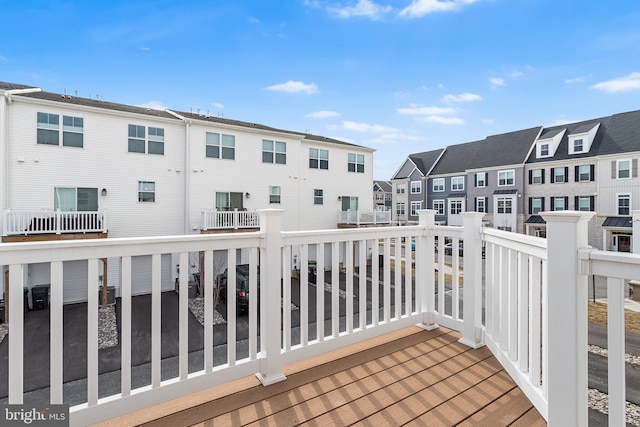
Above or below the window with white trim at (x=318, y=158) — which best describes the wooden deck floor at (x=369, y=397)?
below

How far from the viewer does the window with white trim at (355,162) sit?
51.1ft

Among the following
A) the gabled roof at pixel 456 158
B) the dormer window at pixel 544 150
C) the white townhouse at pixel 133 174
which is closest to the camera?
the white townhouse at pixel 133 174

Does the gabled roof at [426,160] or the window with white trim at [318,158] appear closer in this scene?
the window with white trim at [318,158]

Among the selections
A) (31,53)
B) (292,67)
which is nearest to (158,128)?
(31,53)

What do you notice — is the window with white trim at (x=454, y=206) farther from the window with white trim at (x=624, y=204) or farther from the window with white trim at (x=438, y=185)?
the window with white trim at (x=624, y=204)

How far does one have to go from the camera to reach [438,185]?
24.4 meters

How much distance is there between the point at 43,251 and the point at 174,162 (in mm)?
11018

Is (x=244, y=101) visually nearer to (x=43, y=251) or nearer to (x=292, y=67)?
(x=292, y=67)

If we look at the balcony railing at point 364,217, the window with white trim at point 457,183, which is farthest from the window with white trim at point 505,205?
the balcony railing at point 364,217

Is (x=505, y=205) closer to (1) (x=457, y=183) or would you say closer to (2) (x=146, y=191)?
(1) (x=457, y=183)

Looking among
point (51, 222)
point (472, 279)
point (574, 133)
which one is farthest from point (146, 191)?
point (574, 133)

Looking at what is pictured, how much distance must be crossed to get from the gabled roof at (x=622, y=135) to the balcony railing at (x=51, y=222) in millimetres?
24080

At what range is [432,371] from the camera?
2168 mm

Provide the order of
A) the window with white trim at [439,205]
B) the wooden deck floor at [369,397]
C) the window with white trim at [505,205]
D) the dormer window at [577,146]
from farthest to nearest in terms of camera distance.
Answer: the window with white trim at [439,205]
the window with white trim at [505,205]
the dormer window at [577,146]
the wooden deck floor at [369,397]
